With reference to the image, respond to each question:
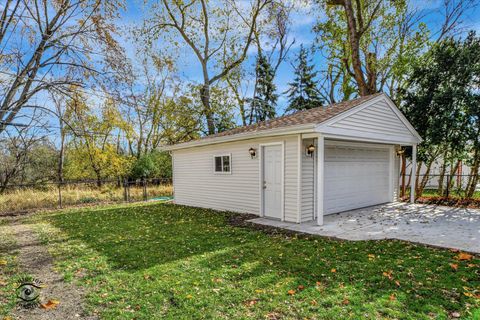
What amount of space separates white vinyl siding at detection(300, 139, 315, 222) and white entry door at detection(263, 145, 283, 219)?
592 millimetres

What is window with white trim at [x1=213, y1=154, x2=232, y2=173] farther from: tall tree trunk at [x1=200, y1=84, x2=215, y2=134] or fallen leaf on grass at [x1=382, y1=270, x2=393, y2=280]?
tall tree trunk at [x1=200, y1=84, x2=215, y2=134]

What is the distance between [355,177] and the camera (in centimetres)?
887

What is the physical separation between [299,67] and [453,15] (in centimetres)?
934

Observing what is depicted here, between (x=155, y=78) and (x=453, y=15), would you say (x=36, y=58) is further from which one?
(x=453, y=15)

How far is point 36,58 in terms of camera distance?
465 cm

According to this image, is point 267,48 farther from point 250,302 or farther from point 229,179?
point 250,302

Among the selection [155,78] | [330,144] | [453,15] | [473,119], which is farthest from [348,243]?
[155,78]

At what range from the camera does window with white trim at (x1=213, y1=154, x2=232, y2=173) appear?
900cm

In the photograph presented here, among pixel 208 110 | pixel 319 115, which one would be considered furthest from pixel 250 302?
pixel 208 110

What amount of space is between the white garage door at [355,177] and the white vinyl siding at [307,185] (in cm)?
86

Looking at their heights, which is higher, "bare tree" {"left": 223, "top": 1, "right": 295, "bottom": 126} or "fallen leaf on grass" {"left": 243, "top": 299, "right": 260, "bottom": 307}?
"bare tree" {"left": 223, "top": 1, "right": 295, "bottom": 126}

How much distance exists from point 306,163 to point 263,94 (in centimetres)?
1545

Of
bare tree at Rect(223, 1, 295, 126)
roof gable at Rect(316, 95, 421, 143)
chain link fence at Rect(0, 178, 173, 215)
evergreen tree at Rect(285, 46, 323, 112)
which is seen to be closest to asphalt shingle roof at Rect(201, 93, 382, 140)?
roof gable at Rect(316, 95, 421, 143)

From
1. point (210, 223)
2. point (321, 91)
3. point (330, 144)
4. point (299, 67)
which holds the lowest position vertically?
point (210, 223)
